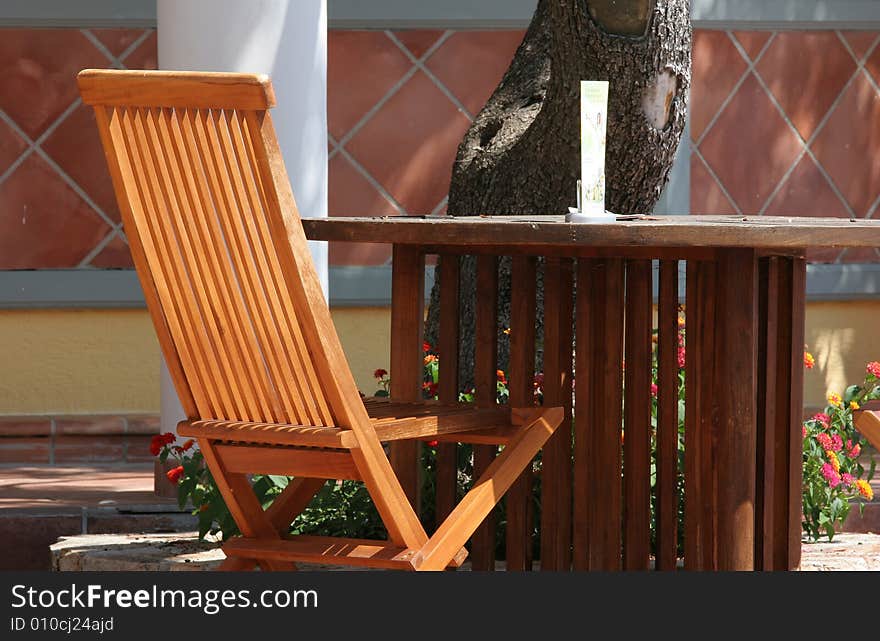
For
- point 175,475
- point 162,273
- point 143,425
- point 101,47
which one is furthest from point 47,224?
point 162,273

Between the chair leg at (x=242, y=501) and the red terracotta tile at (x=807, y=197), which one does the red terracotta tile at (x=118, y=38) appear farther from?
the chair leg at (x=242, y=501)

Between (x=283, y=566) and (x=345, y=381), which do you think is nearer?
(x=345, y=381)

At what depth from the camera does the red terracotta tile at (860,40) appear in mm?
6906

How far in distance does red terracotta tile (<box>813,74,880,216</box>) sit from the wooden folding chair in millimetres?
4006

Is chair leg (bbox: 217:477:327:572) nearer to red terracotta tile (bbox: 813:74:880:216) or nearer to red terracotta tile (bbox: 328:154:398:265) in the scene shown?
red terracotta tile (bbox: 328:154:398:265)

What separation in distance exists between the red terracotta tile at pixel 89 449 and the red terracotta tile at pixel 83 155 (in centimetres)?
86

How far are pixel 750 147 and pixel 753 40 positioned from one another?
432mm

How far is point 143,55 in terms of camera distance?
21.1ft

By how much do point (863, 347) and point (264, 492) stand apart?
3.60 meters

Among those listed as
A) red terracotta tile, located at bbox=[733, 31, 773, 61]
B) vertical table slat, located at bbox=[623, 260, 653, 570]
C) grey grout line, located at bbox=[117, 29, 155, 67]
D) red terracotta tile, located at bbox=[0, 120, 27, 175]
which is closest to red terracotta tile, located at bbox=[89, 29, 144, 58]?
grey grout line, located at bbox=[117, 29, 155, 67]

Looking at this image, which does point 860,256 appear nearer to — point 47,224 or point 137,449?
point 137,449

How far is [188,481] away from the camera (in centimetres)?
427

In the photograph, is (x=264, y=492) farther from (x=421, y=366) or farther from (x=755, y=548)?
(x=755, y=548)

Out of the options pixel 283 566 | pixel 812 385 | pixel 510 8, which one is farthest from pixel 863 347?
pixel 283 566
